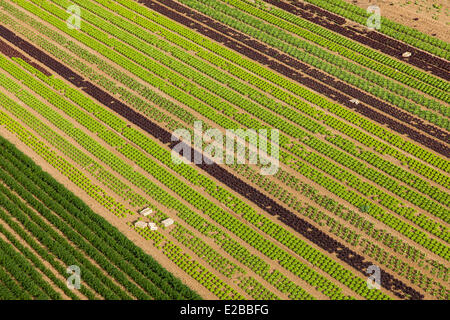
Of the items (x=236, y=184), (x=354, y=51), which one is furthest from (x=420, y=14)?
(x=236, y=184)

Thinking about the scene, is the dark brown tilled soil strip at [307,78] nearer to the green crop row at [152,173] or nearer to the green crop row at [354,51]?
the green crop row at [354,51]

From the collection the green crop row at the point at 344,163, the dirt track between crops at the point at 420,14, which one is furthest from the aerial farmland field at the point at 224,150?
the dirt track between crops at the point at 420,14

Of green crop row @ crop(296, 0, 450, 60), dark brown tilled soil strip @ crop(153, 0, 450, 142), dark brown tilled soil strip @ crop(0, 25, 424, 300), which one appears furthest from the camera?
green crop row @ crop(296, 0, 450, 60)

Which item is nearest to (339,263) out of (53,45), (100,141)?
(100,141)

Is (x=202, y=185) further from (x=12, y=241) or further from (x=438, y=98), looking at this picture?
(x=438, y=98)

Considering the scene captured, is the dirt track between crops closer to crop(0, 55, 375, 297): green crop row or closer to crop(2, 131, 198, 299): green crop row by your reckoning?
crop(0, 55, 375, 297): green crop row

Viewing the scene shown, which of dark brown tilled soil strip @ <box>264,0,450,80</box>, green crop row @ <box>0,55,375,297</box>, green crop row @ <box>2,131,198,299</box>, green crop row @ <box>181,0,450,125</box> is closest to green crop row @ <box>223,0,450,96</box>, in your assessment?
dark brown tilled soil strip @ <box>264,0,450,80</box>

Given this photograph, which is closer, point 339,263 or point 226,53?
point 339,263

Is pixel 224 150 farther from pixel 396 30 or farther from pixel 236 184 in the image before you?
pixel 396 30
